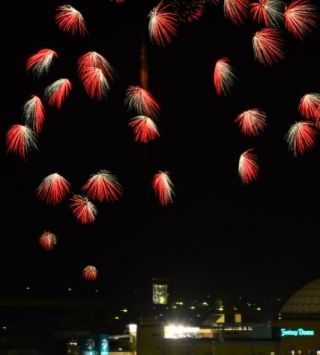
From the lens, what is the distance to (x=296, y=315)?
4681 cm

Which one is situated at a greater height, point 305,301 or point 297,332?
point 305,301

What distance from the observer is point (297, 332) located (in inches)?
1612

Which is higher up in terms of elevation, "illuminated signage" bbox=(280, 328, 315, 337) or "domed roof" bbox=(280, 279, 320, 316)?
"domed roof" bbox=(280, 279, 320, 316)

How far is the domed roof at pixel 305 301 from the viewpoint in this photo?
4881 cm

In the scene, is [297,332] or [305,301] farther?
[305,301]

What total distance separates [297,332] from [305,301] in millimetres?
8821

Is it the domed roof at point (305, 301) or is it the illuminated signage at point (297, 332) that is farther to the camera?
the domed roof at point (305, 301)

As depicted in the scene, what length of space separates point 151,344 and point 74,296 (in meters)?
44.9

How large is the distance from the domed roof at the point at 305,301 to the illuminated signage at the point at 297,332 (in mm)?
6947

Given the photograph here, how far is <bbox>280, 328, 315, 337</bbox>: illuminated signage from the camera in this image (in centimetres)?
4028

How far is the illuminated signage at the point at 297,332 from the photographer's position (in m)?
40.3

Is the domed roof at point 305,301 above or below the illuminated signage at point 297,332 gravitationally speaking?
above

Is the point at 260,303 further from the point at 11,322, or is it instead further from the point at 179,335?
the point at 179,335

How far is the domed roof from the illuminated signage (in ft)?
22.8
